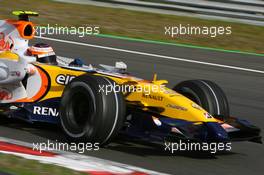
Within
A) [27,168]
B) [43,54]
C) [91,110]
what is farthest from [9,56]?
[27,168]

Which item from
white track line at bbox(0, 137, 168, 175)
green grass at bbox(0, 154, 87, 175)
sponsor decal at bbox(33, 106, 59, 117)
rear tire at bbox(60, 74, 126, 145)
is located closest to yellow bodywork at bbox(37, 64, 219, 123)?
rear tire at bbox(60, 74, 126, 145)

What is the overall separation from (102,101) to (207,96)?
1.41 meters

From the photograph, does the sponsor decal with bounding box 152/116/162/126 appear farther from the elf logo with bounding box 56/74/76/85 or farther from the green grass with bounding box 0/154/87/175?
the green grass with bounding box 0/154/87/175

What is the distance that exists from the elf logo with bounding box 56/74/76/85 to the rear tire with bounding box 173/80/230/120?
51.5 inches

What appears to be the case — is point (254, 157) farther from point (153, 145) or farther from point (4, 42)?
point (4, 42)

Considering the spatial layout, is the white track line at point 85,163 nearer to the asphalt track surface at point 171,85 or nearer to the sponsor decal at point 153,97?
the asphalt track surface at point 171,85

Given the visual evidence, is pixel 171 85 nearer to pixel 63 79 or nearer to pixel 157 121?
pixel 63 79

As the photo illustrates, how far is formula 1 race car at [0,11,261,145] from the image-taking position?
682 cm

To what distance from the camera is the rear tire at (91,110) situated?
679cm

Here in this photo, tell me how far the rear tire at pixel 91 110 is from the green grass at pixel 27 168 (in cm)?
92

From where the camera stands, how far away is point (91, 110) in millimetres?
6891

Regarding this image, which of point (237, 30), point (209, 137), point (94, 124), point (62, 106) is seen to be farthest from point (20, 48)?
point (237, 30)

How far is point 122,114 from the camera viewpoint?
6.85m

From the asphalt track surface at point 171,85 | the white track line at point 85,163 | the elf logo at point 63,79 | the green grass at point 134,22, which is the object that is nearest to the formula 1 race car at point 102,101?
the elf logo at point 63,79
